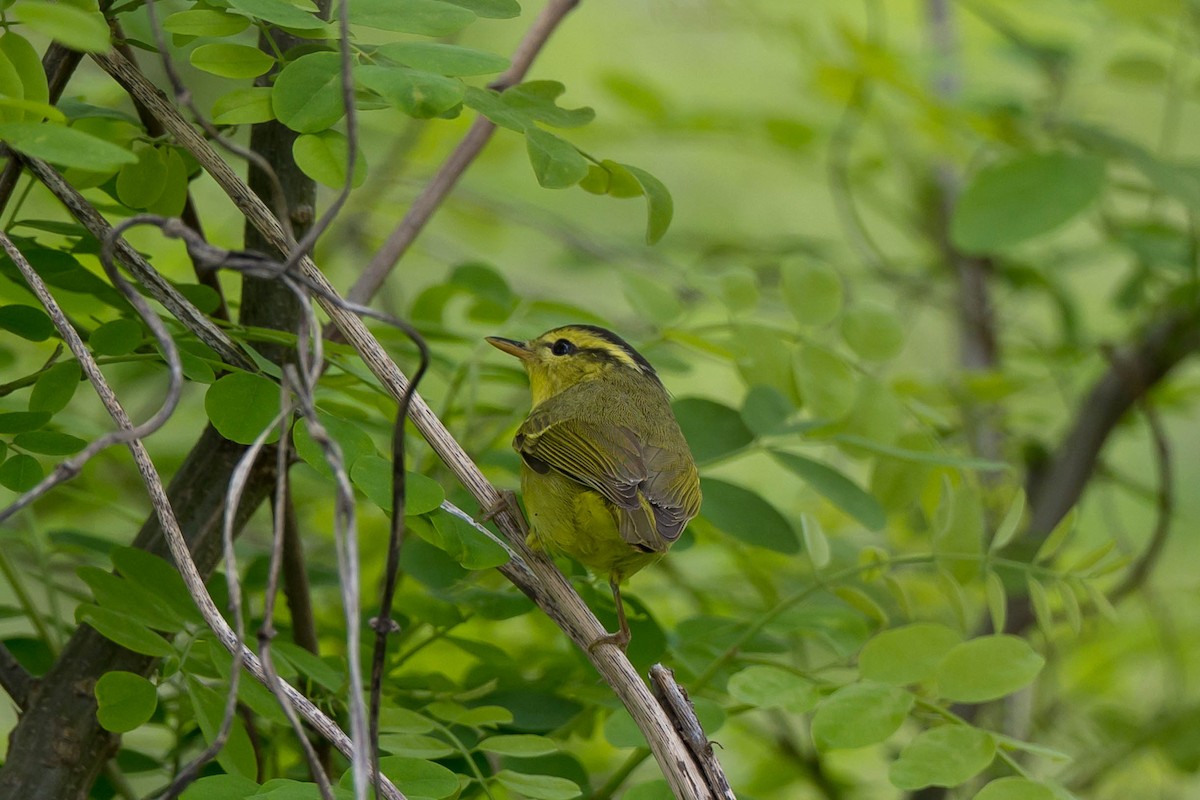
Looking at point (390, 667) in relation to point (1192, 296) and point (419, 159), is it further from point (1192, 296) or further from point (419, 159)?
point (419, 159)

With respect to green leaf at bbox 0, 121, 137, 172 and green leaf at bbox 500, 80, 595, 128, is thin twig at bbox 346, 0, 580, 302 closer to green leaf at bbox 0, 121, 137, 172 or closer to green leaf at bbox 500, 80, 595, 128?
green leaf at bbox 500, 80, 595, 128

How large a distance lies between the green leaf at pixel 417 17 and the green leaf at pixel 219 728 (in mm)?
842

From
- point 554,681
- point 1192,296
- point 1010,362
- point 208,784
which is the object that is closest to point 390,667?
point 554,681

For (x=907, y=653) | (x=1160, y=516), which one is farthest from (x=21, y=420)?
(x=1160, y=516)

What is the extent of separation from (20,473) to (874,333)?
146cm

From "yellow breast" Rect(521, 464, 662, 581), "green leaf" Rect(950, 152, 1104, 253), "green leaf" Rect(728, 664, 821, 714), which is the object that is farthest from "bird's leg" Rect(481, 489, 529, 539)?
"green leaf" Rect(950, 152, 1104, 253)

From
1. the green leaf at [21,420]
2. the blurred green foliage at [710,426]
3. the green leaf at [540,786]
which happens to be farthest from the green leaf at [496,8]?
the green leaf at [540,786]

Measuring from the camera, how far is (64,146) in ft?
4.01

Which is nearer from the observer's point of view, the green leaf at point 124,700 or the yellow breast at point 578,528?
the green leaf at point 124,700

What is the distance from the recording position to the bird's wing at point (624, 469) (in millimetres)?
1972

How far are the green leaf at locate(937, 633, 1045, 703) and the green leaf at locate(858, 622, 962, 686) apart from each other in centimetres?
2

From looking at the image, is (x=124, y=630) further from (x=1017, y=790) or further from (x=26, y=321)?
(x=1017, y=790)

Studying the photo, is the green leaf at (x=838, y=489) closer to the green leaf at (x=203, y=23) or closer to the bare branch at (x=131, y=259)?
the bare branch at (x=131, y=259)

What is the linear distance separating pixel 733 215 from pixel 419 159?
2988 mm
